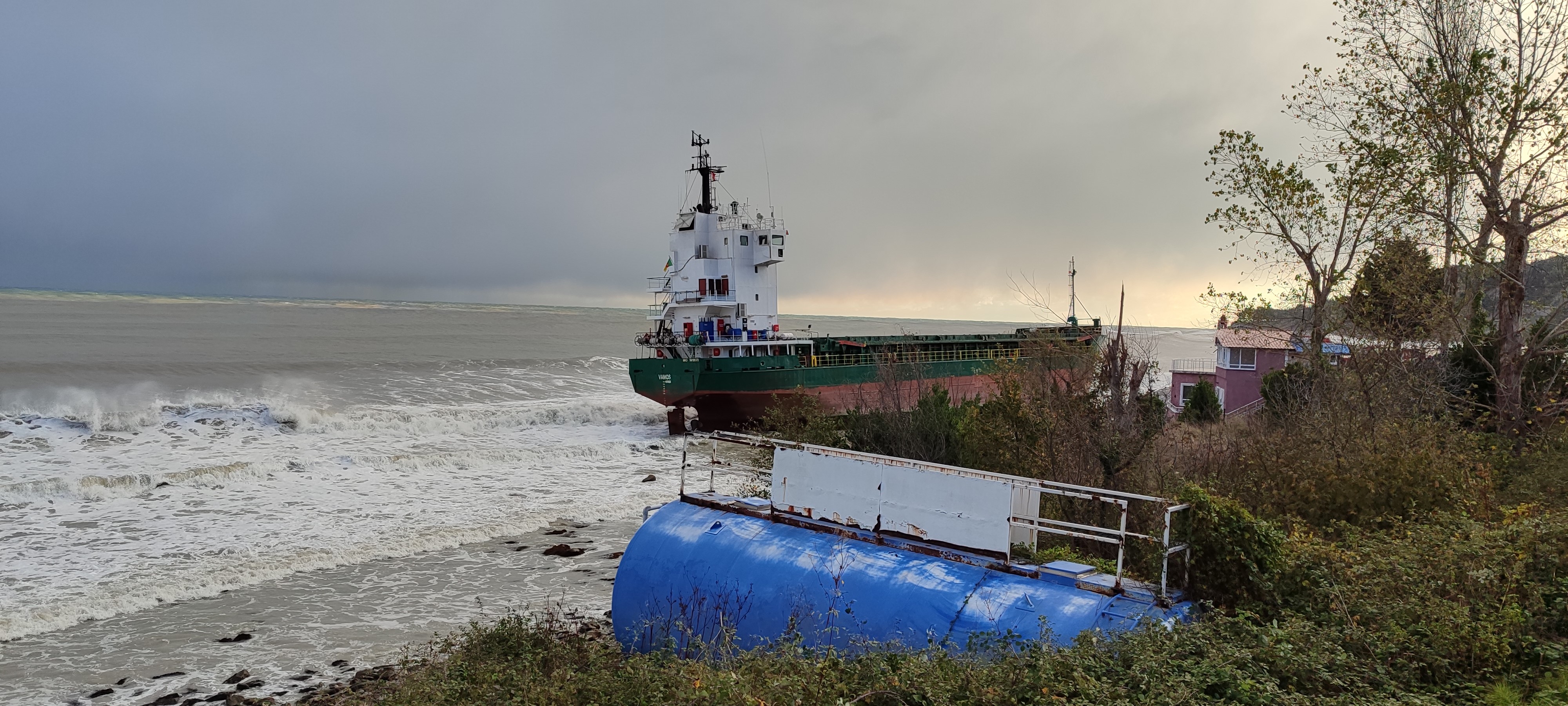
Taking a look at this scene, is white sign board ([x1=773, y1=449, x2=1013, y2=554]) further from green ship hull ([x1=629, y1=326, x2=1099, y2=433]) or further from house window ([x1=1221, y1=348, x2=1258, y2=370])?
house window ([x1=1221, y1=348, x2=1258, y2=370])

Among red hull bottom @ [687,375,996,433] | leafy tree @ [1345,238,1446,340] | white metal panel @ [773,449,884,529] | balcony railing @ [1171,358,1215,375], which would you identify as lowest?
red hull bottom @ [687,375,996,433]

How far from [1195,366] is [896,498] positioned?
4430 centimetres

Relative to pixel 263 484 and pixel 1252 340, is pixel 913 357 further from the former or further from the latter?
pixel 263 484

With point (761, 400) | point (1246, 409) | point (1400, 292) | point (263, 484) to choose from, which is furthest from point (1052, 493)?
point (1246, 409)

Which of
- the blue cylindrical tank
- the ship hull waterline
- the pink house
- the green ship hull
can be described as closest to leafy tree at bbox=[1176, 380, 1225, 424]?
the pink house

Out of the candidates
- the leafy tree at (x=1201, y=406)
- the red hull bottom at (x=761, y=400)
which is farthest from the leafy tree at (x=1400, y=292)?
the red hull bottom at (x=761, y=400)

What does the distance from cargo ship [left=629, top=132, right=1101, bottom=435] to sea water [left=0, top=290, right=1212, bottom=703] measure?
2.72 meters

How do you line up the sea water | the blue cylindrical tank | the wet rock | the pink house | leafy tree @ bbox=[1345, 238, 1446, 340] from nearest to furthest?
1. the blue cylindrical tank
2. the wet rock
3. the sea water
4. leafy tree @ bbox=[1345, 238, 1446, 340]
5. the pink house

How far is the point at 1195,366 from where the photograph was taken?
46156 millimetres

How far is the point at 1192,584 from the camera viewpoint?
6.74 meters

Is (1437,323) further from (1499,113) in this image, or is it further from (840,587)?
(840,587)

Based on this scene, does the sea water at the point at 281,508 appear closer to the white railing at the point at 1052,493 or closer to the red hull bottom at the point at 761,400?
the red hull bottom at the point at 761,400

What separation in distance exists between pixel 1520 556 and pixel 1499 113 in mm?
10192

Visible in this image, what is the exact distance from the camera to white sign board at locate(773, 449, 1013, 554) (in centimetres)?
781
